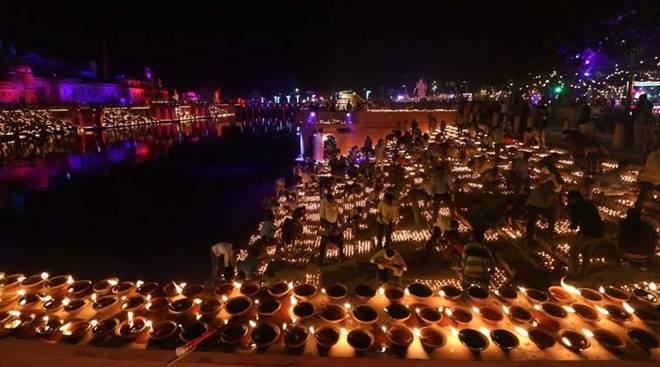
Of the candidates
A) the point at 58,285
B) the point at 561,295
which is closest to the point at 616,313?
the point at 561,295

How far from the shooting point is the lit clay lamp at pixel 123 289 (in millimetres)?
5178

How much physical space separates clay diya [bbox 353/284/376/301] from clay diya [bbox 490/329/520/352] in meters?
1.52

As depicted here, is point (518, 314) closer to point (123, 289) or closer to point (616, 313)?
point (616, 313)

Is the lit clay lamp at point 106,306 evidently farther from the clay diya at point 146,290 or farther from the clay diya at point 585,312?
the clay diya at point 585,312

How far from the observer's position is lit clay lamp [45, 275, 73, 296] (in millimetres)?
5258

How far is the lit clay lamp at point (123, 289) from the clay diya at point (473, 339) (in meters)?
4.41

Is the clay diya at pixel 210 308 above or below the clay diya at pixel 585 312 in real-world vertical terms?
above

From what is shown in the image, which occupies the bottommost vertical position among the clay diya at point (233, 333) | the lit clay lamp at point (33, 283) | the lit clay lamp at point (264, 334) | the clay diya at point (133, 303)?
the lit clay lamp at point (264, 334)

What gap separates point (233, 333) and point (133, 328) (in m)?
1.21

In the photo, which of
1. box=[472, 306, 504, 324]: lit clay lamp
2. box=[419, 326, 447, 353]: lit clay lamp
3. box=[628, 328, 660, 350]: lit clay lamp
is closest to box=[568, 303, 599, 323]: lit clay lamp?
box=[628, 328, 660, 350]: lit clay lamp

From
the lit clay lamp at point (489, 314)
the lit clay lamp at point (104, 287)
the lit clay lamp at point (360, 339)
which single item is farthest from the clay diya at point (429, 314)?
the lit clay lamp at point (104, 287)

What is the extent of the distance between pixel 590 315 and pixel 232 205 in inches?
782

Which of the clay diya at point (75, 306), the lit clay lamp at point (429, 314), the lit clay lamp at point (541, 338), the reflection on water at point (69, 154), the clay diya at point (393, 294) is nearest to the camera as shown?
the lit clay lamp at point (541, 338)

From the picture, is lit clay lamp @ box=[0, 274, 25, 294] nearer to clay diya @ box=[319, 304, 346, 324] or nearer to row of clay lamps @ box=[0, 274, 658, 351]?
row of clay lamps @ box=[0, 274, 658, 351]
